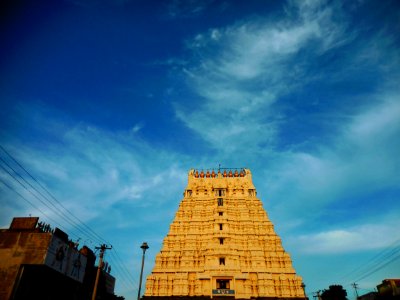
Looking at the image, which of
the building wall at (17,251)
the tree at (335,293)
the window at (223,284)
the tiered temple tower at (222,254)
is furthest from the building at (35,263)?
the tree at (335,293)

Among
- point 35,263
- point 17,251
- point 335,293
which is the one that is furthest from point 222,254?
point 335,293

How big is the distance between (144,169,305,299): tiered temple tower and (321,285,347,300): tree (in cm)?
2241

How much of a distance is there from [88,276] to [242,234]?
28.2 metres

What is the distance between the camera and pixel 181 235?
52.8 m

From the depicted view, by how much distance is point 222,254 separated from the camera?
48.2 metres

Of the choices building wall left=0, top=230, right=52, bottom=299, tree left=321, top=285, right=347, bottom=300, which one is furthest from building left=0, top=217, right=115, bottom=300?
tree left=321, top=285, right=347, bottom=300

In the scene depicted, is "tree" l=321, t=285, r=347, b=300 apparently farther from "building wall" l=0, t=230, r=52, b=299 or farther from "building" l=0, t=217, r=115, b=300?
"building wall" l=0, t=230, r=52, b=299

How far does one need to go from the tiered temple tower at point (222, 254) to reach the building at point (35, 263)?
14538mm

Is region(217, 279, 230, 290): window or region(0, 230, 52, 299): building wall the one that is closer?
region(0, 230, 52, 299): building wall

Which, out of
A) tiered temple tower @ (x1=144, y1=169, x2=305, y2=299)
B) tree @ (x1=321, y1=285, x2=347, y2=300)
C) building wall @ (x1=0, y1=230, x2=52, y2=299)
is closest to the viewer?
building wall @ (x1=0, y1=230, x2=52, y2=299)

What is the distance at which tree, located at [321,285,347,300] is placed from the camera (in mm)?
60625

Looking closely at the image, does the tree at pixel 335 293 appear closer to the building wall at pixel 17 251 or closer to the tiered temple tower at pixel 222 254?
the tiered temple tower at pixel 222 254

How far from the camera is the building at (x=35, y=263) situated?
2996cm

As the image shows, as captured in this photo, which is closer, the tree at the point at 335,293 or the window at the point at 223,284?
the window at the point at 223,284
